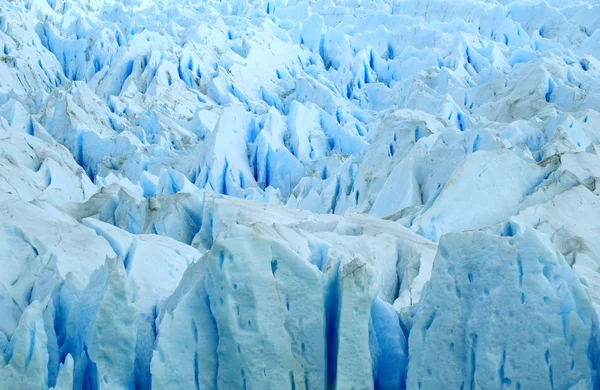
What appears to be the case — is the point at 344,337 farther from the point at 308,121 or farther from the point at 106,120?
the point at 106,120

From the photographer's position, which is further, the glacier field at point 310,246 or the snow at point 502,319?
the glacier field at point 310,246

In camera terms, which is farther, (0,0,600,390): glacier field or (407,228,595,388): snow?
(0,0,600,390): glacier field

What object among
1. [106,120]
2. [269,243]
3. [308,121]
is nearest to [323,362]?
[269,243]

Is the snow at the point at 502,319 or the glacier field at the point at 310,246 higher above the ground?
the snow at the point at 502,319

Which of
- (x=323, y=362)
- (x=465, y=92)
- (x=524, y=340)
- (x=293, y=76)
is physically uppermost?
(x=524, y=340)

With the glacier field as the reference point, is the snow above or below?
above

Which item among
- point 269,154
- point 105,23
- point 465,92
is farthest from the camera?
point 105,23

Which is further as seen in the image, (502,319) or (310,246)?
(310,246)

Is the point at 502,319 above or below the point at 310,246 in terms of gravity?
above
